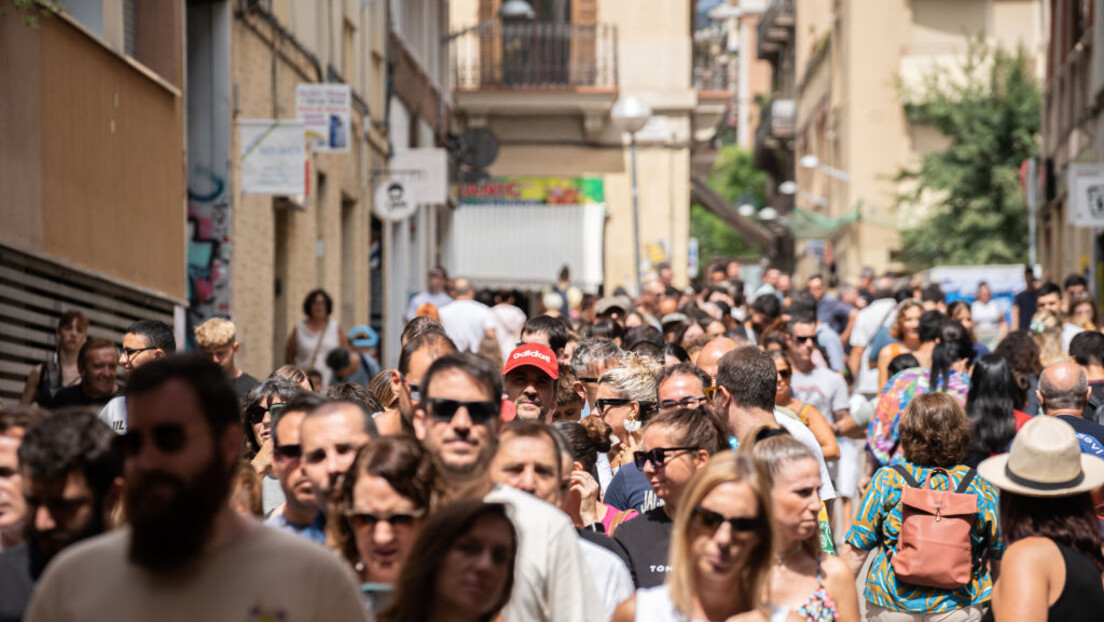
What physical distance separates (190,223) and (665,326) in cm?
465

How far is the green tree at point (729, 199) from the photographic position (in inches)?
3506

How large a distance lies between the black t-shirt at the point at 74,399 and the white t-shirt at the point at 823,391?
478 centimetres

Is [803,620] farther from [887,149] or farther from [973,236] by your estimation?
[887,149]

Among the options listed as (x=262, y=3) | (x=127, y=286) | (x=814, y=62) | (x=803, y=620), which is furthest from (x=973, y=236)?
(x=803, y=620)

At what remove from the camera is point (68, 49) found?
1220cm

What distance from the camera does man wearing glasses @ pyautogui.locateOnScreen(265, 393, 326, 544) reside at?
17.2 feet

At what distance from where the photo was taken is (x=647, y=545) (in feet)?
19.8

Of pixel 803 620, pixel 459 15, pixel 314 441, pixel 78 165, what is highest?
pixel 459 15

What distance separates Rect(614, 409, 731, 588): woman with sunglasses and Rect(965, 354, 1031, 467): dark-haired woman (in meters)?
3.07

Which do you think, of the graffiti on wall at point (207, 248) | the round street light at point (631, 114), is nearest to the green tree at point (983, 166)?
the round street light at point (631, 114)

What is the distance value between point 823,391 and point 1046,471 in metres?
6.62

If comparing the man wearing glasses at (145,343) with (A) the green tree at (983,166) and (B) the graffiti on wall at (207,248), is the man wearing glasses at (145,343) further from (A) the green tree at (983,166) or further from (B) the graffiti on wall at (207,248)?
(A) the green tree at (983,166)

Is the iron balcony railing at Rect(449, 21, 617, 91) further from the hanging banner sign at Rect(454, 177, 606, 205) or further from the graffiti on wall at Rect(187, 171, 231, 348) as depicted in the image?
the graffiti on wall at Rect(187, 171, 231, 348)

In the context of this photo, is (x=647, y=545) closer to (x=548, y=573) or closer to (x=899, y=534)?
(x=548, y=573)
